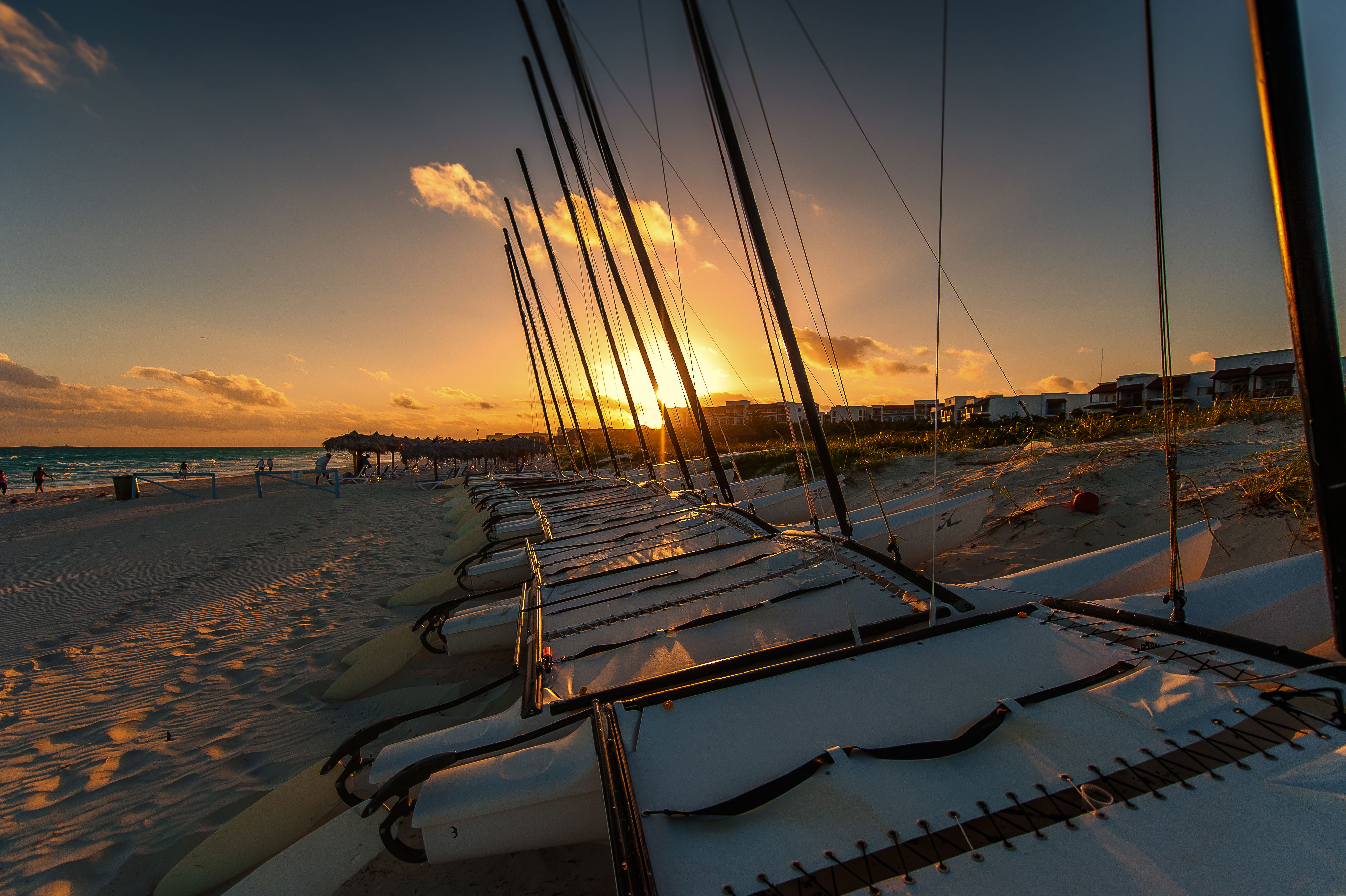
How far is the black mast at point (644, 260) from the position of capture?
22.7 ft

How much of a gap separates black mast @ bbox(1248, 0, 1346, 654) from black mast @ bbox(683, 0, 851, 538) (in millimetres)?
2681

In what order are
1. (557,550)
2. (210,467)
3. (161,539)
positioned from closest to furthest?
(557,550)
(161,539)
(210,467)

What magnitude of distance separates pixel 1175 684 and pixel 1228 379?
45.3m

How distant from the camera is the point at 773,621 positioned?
3047 mm

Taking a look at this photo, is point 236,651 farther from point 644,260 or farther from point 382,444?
point 382,444

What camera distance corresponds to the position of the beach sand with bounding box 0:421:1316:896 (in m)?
2.79

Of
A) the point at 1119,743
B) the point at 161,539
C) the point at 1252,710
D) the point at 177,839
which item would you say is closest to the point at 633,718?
the point at 1119,743

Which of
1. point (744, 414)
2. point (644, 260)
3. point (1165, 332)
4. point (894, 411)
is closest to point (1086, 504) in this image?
point (1165, 332)

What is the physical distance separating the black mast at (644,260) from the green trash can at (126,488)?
26.3 metres

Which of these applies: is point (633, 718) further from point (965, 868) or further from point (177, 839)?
point (177, 839)

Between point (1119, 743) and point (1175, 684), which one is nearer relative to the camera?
point (1119, 743)

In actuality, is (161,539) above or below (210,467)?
below

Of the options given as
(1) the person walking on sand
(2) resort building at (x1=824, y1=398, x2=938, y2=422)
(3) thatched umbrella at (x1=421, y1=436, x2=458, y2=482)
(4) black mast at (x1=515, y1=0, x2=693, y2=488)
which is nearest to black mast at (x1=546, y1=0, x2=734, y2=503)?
(4) black mast at (x1=515, y1=0, x2=693, y2=488)

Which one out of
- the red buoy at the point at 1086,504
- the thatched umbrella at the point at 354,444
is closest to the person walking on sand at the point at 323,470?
the thatched umbrella at the point at 354,444
